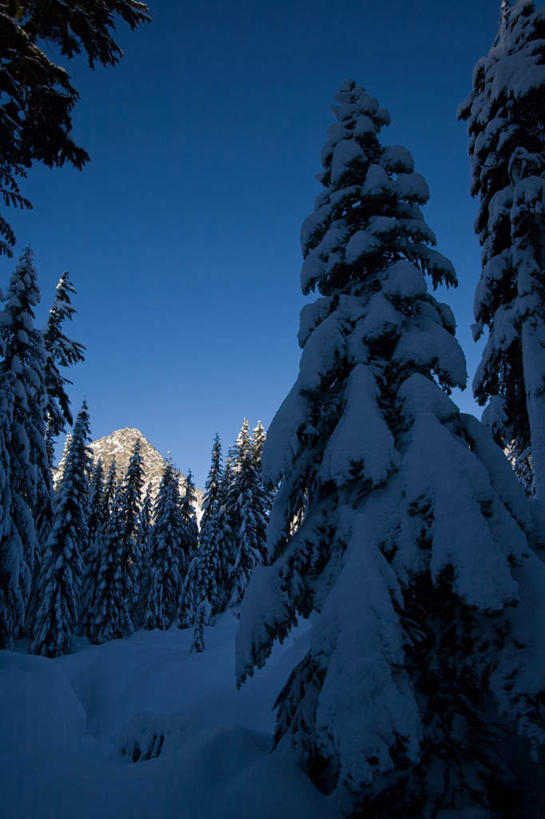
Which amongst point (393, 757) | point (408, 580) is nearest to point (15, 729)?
point (393, 757)

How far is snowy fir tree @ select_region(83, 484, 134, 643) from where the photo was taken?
32469 mm

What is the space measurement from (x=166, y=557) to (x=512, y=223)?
38618mm

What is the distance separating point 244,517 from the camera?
Result: 1200 inches

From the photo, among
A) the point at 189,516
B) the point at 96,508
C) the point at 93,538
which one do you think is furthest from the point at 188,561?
the point at 96,508

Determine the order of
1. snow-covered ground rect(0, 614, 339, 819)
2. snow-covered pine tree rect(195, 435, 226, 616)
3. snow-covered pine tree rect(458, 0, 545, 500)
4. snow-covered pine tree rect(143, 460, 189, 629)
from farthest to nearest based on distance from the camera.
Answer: snow-covered pine tree rect(143, 460, 189, 629) < snow-covered pine tree rect(195, 435, 226, 616) < snow-covered pine tree rect(458, 0, 545, 500) < snow-covered ground rect(0, 614, 339, 819)

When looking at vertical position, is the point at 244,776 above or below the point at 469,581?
below

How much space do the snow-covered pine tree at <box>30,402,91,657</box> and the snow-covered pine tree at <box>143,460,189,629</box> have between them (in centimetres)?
1134

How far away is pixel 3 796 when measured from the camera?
391 centimetres

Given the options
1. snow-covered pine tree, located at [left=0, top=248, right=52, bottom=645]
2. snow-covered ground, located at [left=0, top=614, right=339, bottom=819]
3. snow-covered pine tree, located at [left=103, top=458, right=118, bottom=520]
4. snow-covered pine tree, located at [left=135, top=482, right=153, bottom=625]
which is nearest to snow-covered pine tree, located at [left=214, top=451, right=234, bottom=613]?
snow-covered pine tree, located at [left=135, top=482, right=153, bottom=625]

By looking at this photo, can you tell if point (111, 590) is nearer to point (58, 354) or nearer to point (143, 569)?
point (143, 569)

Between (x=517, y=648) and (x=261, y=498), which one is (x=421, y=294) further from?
(x=261, y=498)

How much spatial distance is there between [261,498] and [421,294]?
95.6 feet

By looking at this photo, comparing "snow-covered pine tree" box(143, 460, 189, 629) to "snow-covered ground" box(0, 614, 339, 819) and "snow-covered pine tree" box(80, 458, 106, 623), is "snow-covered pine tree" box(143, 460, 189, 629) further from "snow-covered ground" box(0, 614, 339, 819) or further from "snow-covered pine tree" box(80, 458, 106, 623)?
"snow-covered ground" box(0, 614, 339, 819)

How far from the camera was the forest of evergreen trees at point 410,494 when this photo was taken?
309 cm
